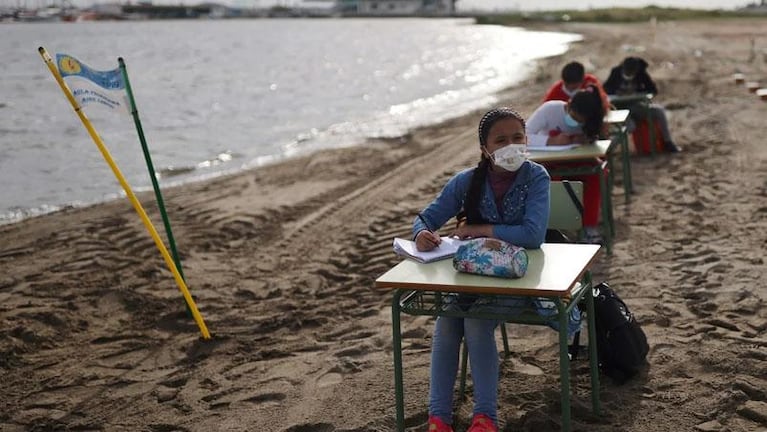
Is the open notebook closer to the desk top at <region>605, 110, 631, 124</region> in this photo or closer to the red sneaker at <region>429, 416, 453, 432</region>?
the red sneaker at <region>429, 416, 453, 432</region>

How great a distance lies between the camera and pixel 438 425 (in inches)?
152

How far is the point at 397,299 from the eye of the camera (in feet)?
12.3

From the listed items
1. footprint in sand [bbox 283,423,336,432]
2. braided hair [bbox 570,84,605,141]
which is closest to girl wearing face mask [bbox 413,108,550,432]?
footprint in sand [bbox 283,423,336,432]

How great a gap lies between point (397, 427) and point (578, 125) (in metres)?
3.95

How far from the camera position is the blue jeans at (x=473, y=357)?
3.82 meters

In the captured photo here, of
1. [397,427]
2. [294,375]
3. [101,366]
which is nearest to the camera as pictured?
[397,427]

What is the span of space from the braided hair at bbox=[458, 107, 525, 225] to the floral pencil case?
1.86 ft

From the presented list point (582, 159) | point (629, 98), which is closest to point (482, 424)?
point (582, 159)

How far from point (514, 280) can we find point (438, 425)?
0.87m

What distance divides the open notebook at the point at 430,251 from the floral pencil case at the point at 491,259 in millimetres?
212

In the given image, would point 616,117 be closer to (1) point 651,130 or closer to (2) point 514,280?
(1) point 651,130

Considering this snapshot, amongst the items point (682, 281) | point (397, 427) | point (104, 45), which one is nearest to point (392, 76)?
point (682, 281)

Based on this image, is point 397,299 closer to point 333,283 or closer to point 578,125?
point 333,283

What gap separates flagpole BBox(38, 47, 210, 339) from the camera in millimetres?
5469
